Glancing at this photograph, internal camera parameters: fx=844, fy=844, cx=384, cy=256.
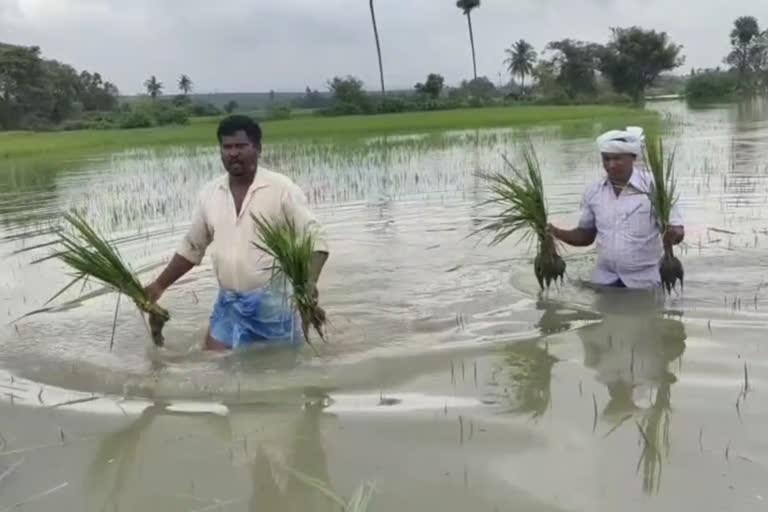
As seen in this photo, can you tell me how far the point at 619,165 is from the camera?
4945 mm

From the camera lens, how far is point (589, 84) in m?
60.0

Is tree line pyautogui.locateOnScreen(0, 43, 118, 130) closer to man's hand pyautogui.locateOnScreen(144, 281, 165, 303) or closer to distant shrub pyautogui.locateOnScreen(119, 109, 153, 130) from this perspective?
distant shrub pyautogui.locateOnScreen(119, 109, 153, 130)

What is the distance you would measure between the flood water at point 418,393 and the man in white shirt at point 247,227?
0.70 feet

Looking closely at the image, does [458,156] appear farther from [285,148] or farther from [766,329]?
[766,329]

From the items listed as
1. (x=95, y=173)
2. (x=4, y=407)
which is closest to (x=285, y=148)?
(x=95, y=173)

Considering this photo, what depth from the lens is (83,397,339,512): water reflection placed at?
9.07 feet

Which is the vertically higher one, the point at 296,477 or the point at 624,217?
the point at 624,217

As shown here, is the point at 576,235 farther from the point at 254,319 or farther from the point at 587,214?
the point at 254,319

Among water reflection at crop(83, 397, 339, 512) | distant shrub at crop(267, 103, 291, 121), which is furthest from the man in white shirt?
distant shrub at crop(267, 103, 291, 121)

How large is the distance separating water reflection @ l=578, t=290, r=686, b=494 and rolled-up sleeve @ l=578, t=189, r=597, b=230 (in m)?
0.43

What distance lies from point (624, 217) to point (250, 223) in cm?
228

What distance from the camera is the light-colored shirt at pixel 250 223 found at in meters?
4.11

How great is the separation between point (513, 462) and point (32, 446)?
188 centimetres

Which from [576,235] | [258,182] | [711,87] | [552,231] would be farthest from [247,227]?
[711,87]
